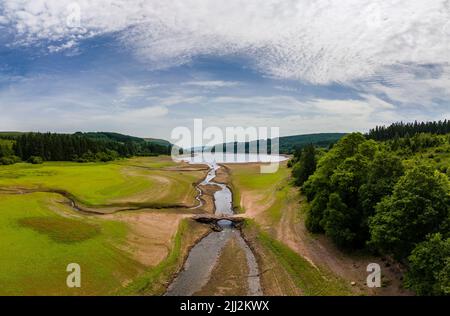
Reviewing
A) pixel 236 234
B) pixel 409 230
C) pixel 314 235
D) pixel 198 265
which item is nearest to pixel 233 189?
pixel 236 234

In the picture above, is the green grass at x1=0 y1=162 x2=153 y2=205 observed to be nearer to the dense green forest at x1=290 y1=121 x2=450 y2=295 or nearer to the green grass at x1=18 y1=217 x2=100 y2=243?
the green grass at x1=18 y1=217 x2=100 y2=243

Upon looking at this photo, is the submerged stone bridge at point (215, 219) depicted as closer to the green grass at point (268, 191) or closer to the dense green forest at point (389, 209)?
the green grass at point (268, 191)

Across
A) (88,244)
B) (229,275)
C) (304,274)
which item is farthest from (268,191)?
(88,244)

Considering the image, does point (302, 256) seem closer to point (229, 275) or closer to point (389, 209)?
point (229, 275)

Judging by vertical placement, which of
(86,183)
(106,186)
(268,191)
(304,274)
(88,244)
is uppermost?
(86,183)

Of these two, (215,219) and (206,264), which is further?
(215,219)
